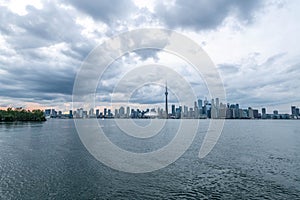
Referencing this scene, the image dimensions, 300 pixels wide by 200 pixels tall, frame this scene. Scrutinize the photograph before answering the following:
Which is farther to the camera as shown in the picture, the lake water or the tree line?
the tree line

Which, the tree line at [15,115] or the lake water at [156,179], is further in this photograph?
the tree line at [15,115]

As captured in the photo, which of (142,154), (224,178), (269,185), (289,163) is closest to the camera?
(269,185)

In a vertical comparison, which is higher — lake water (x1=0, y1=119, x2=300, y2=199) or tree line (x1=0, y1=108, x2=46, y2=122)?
tree line (x1=0, y1=108, x2=46, y2=122)

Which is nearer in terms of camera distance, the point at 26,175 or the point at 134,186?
the point at 134,186

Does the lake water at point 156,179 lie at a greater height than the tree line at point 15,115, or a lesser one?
lesser

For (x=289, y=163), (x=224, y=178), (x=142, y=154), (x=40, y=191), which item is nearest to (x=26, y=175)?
(x=40, y=191)

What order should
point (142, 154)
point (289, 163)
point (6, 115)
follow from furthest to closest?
1. point (6, 115)
2. point (142, 154)
3. point (289, 163)

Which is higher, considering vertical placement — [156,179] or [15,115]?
[15,115]

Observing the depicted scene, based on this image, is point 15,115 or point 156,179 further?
point 15,115

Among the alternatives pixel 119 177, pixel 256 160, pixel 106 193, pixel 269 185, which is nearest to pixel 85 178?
pixel 119 177

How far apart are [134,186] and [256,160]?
2231 centimetres

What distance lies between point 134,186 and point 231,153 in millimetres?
25002

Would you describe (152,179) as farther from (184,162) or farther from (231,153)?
(231,153)

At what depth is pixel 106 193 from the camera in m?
21.6
